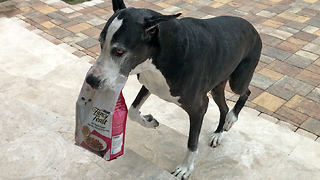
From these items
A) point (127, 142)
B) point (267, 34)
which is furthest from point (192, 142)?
point (267, 34)

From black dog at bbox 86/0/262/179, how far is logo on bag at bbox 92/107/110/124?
234 millimetres

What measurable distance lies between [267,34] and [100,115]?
3.91 meters

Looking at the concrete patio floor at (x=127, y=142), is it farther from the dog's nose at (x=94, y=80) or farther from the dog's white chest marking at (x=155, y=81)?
the dog's nose at (x=94, y=80)

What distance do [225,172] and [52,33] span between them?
3621 mm

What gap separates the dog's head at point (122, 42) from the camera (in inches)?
69.2

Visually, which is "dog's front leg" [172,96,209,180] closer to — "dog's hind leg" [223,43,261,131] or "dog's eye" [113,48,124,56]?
"dog's hind leg" [223,43,261,131]

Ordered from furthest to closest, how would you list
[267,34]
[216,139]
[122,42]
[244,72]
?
[267,34], [216,139], [244,72], [122,42]

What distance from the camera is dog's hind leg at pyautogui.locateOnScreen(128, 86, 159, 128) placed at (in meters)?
2.68

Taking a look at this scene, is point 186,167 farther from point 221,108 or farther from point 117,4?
point 117,4

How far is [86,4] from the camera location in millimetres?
6207

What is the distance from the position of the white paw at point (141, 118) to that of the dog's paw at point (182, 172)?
0.47 meters

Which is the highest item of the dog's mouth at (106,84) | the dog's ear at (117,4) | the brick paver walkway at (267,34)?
the dog's ear at (117,4)

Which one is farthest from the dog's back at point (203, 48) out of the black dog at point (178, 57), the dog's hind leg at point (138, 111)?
the dog's hind leg at point (138, 111)

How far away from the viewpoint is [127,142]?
9.33 feet
